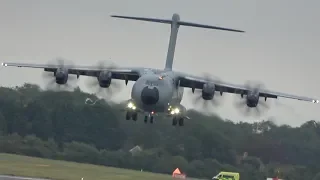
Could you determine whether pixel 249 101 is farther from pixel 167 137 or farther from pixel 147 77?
Result: pixel 167 137

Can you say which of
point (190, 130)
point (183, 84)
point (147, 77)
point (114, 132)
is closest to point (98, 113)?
point (114, 132)

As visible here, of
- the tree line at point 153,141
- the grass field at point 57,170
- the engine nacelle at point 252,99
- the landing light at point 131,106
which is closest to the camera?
the landing light at point 131,106

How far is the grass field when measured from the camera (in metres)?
62.8

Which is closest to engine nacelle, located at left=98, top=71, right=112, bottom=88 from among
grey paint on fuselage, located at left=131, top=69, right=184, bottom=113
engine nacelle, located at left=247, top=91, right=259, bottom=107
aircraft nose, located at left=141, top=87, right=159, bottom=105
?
grey paint on fuselage, located at left=131, top=69, right=184, bottom=113

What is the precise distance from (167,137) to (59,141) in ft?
32.4

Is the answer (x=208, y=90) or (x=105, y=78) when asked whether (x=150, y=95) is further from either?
(x=208, y=90)

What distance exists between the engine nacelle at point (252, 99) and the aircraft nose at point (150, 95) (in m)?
7.64

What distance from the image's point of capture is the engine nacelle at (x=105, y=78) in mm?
63719

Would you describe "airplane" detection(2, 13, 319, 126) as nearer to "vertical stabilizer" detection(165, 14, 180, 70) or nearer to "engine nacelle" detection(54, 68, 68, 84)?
"engine nacelle" detection(54, 68, 68, 84)

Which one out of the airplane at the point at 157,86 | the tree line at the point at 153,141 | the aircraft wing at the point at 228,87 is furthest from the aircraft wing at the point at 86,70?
the tree line at the point at 153,141

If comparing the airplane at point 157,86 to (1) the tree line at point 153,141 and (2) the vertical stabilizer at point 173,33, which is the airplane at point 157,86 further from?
(1) the tree line at point 153,141

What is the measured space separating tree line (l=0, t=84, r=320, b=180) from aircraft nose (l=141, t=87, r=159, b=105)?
22110mm

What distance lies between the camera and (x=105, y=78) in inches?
2507

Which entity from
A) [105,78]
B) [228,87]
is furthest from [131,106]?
[228,87]
